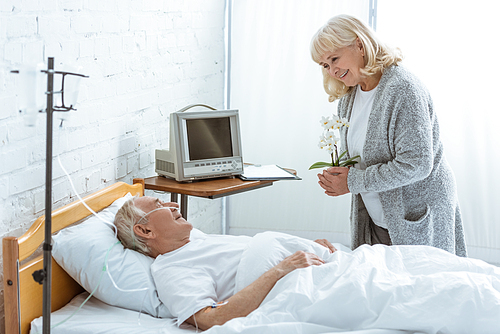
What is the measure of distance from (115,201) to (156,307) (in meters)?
0.49

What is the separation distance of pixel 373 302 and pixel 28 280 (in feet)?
3.13

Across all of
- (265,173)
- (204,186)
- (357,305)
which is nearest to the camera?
(357,305)

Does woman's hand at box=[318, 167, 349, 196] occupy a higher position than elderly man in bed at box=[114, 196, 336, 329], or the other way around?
woman's hand at box=[318, 167, 349, 196]

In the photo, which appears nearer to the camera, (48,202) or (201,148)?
(48,202)

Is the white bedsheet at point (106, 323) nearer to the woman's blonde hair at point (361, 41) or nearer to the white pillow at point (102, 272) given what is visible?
the white pillow at point (102, 272)

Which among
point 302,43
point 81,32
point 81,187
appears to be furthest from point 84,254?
point 302,43

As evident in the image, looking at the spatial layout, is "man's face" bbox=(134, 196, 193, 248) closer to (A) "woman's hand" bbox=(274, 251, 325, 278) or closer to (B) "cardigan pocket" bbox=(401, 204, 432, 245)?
(A) "woman's hand" bbox=(274, 251, 325, 278)

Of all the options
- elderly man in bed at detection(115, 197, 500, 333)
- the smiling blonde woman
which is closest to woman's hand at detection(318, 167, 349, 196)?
the smiling blonde woman

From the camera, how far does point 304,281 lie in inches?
56.2

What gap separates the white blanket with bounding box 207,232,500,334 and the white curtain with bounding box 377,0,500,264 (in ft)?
5.85

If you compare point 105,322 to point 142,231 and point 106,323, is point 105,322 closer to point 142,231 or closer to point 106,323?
point 106,323

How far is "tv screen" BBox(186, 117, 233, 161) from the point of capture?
2.24 metres

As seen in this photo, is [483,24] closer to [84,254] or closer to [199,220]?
[199,220]

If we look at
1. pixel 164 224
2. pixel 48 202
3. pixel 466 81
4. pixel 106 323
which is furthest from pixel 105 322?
pixel 466 81
